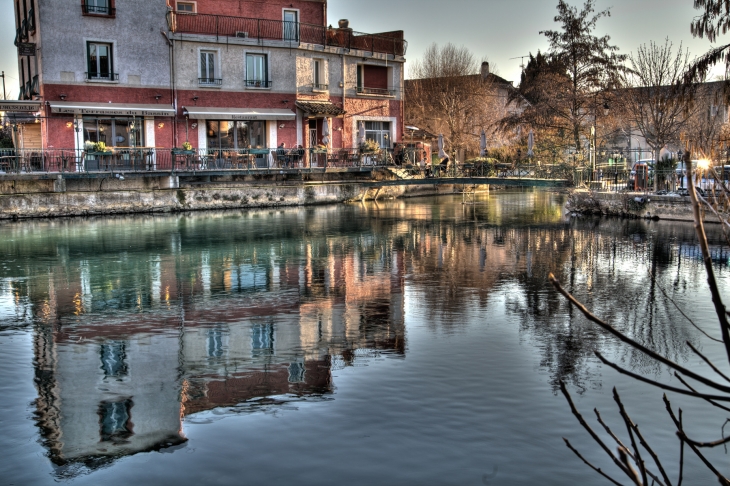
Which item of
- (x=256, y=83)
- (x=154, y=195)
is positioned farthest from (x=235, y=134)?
(x=154, y=195)

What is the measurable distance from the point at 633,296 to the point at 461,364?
20.4 ft

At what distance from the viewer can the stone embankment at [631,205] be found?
2786cm

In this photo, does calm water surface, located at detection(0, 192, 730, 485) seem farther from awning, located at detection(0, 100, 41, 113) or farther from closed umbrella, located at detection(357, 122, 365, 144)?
closed umbrella, located at detection(357, 122, 365, 144)

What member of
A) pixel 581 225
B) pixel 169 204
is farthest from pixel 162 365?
pixel 169 204

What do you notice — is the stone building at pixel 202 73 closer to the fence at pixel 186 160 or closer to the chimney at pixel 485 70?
the fence at pixel 186 160

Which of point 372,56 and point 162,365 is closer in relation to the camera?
point 162,365

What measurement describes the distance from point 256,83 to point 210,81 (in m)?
2.62

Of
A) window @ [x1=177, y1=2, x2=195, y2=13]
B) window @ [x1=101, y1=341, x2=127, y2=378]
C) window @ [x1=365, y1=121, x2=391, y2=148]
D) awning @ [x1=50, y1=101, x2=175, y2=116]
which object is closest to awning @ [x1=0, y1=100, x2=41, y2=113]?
awning @ [x1=50, y1=101, x2=175, y2=116]

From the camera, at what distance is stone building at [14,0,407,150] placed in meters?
36.2

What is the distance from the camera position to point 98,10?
36.8 m

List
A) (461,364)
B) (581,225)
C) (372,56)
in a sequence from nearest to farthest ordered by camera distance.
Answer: (461,364), (581,225), (372,56)

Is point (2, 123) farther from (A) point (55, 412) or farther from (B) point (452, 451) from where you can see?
(B) point (452, 451)

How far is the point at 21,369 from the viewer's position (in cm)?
1105

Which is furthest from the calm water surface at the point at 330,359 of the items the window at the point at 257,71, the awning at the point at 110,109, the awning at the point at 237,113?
the window at the point at 257,71
